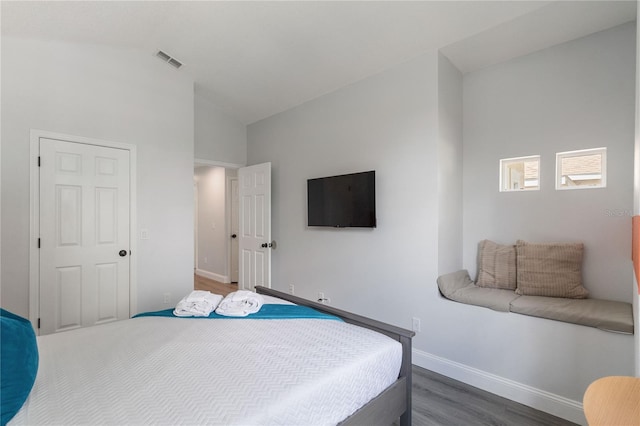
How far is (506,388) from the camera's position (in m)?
2.22

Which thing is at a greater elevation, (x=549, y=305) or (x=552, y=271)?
(x=552, y=271)

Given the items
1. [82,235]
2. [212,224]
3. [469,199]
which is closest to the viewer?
[82,235]

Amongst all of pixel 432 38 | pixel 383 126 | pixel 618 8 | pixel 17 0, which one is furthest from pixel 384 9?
pixel 17 0

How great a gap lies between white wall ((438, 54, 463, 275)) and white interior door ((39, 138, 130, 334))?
311 centimetres

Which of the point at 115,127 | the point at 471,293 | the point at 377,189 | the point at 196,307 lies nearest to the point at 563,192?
the point at 471,293

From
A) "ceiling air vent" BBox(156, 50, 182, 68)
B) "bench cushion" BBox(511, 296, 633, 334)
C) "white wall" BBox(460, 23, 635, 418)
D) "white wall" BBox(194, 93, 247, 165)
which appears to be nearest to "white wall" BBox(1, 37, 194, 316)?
"ceiling air vent" BBox(156, 50, 182, 68)

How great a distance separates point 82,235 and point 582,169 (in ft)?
14.6

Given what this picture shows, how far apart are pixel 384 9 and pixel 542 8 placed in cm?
111

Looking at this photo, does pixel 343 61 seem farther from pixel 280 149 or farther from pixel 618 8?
pixel 618 8

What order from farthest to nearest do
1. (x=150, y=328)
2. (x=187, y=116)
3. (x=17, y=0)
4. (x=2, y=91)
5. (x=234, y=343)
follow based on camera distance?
(x=187, y=116), (x=2, y=91), (x=17, y=0), (x=150, y=328), (x=234, y=343)

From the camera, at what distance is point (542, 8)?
2.15 m

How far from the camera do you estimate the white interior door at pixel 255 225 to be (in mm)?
4086

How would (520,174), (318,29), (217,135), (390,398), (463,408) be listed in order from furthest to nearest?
(217,135)
(520,174)
(318,29)
(463,408)
(390,398)

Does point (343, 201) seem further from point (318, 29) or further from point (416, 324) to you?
point (318, 29)
